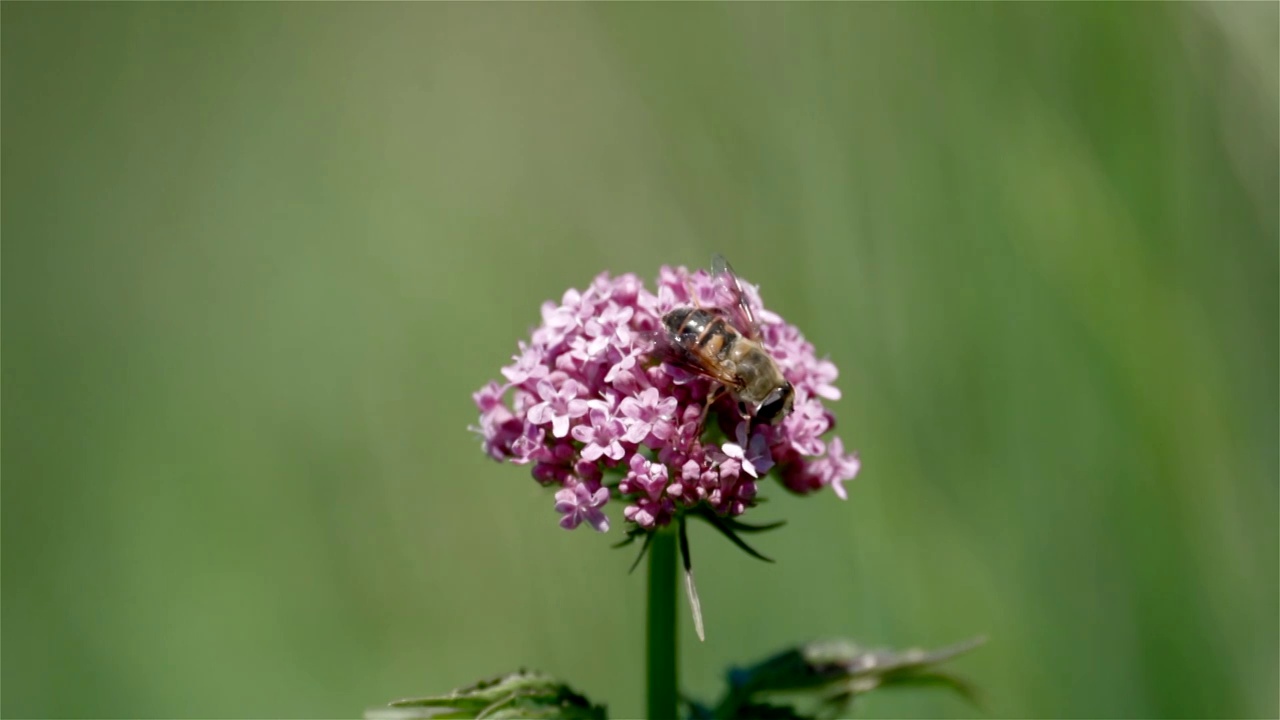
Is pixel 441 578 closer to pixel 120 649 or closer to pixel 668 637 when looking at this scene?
pixel 120 649

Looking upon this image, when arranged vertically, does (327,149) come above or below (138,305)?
above

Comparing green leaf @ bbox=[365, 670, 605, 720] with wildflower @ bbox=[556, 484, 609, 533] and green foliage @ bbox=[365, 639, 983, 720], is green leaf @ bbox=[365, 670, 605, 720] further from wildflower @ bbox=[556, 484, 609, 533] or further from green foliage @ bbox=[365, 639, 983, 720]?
wildflower @ bbox=[556, 484, 609, 533]

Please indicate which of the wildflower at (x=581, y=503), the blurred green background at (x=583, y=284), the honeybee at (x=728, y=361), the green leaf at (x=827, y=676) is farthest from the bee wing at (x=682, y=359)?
the blurred green background at (x=583, y=284)

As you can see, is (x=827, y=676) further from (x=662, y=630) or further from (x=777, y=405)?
(x=777, y=405)

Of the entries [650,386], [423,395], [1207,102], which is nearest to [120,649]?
[423,395]

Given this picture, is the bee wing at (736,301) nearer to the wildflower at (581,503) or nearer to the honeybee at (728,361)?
the honeybee at (728,361)

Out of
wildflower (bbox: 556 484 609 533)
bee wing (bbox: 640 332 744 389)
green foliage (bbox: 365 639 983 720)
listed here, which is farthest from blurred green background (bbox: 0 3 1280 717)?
wildflower (bbox: 556 484 609 533)
